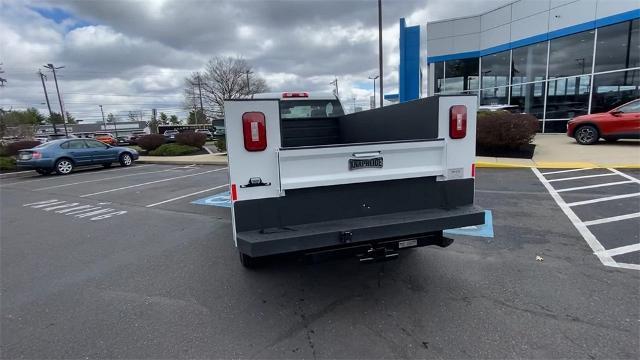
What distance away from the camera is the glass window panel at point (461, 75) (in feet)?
76.6

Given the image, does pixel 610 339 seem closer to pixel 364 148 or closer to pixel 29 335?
pixel 364 148

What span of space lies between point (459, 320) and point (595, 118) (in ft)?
45.2

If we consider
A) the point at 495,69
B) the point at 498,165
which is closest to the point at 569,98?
the point at 495,69

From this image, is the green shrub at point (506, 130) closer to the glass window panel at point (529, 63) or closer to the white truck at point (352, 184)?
the glass window panel at point (529, 63)

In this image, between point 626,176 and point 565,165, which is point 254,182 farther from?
point 565,165

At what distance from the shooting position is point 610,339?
2602 millimetres

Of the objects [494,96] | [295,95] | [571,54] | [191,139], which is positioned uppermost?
[571,54]

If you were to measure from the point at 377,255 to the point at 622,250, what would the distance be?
11.3ft

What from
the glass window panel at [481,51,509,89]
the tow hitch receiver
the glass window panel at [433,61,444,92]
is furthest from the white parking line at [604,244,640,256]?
the glass window panel at [433,61,444,92]

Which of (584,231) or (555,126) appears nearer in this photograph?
(584,231)

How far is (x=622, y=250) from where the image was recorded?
4207 millimetres

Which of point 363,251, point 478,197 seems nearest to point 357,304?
point 363,251

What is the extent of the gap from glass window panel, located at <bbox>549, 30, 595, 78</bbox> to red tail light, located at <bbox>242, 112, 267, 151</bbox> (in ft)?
67.0

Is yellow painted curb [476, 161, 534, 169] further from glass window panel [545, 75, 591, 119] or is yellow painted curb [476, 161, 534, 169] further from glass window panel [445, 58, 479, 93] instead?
glass window panel [445, 58, 479, 93]
